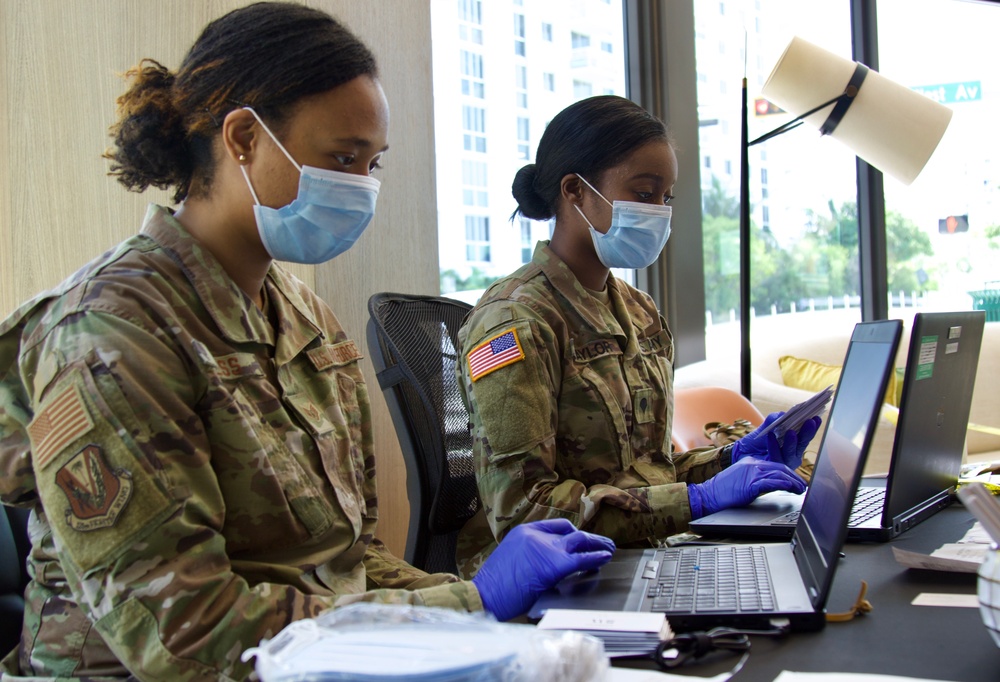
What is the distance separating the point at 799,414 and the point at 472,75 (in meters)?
1.64

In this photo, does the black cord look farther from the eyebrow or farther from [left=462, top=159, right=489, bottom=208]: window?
[left=462, top=159, right=489, bottom=208]: window

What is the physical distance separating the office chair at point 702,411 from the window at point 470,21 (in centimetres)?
125

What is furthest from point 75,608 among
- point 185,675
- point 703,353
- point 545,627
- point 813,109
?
point 703,353

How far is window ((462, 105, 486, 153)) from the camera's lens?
107 inches

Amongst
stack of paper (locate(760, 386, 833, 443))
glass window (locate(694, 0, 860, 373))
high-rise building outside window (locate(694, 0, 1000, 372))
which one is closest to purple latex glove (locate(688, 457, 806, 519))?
stack of paper (locate(760, 386, 833, 443))

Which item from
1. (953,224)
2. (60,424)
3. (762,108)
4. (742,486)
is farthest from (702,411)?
(953,224)

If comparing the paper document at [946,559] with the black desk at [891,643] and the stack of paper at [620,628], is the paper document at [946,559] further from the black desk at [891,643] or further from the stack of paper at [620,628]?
the stack of paper at [620,628]

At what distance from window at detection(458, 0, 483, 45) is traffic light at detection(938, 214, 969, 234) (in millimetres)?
2856

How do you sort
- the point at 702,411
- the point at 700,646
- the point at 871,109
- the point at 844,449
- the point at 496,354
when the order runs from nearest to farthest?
the point at 700,646 < the point at 844,449 < the point at 496,354 < the point at 871,109 < the point at 702,411

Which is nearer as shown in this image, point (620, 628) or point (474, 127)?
point (620, 628)

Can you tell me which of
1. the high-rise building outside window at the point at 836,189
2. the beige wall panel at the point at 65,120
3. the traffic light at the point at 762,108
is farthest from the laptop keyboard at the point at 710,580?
the traffic light at the point at 762,108

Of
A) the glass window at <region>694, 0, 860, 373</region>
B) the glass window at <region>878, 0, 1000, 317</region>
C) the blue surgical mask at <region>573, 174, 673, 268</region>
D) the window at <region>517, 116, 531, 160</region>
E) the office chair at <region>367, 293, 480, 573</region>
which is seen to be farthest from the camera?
the glass window at <region>878, 0, 1000, 317</region>

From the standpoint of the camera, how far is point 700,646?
2.69ft

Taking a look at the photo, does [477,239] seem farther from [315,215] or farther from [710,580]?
[710,580]
